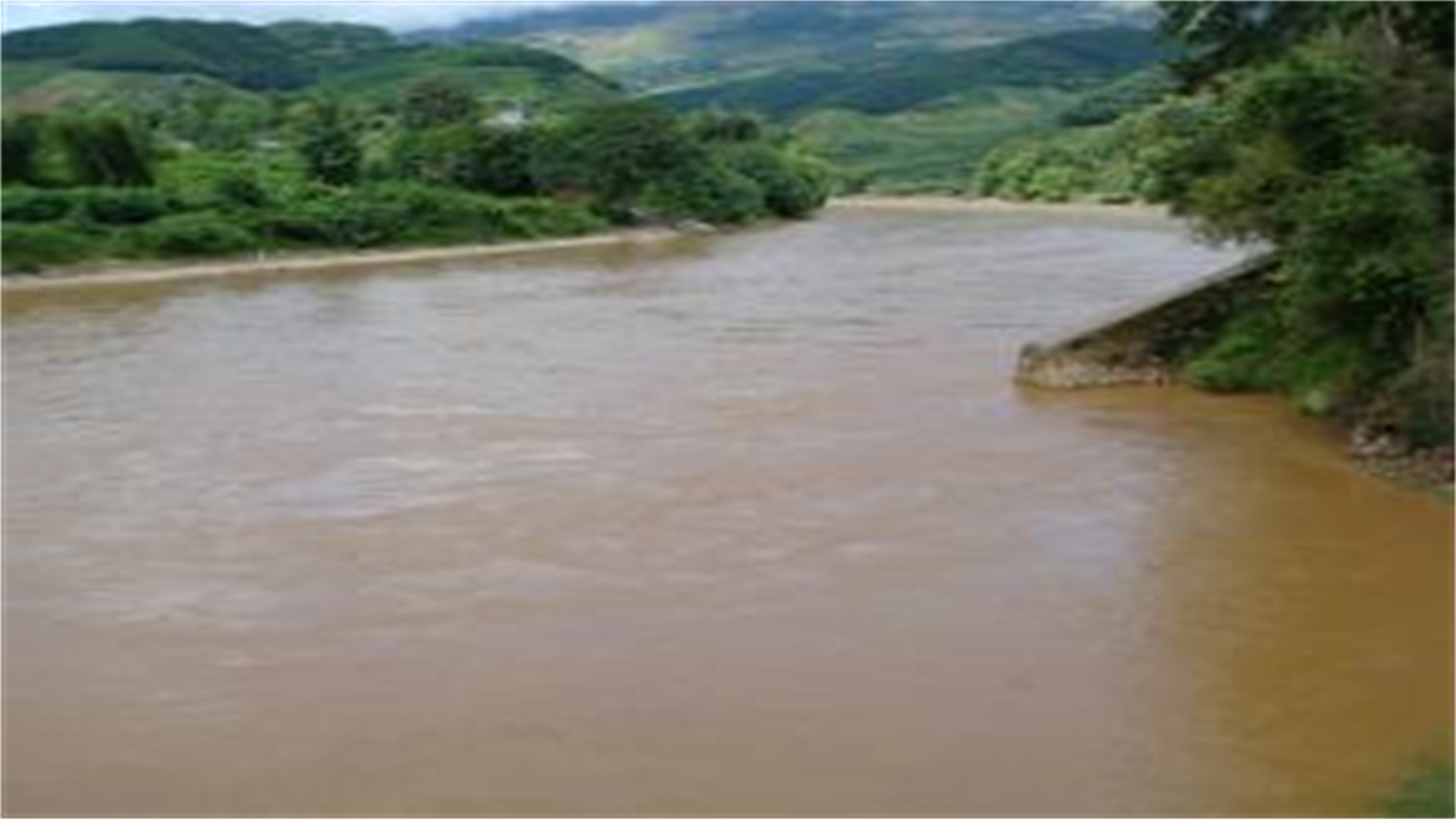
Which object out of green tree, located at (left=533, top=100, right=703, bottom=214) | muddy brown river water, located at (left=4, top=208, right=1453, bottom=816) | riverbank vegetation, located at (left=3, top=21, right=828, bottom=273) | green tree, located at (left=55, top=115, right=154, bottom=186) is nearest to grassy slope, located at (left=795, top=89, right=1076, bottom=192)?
riverbank vegetation, located at (left=3, top=21, right=828, bottom=273)

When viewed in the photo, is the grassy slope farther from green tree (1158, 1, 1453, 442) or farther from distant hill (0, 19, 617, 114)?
green tree (1158, 1, 1453, 442)

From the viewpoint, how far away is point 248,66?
95.1 meters

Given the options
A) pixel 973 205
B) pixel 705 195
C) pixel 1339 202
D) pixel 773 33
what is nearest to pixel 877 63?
pixel 773 33

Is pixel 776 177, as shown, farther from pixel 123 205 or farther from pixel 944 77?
pixel 944 77

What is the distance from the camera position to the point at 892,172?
8081cm

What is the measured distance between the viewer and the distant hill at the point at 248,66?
7838 centimetres

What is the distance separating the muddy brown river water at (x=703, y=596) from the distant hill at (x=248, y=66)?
53278 millimetres

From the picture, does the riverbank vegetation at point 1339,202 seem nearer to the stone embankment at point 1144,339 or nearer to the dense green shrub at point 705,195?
the stone embankment at point 1144,339

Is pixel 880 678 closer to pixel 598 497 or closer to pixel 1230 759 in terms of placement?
pixel 1230 759

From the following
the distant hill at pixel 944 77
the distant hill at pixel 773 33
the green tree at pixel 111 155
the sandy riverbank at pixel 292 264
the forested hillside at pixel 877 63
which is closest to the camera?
the green tree at pixel 111 155

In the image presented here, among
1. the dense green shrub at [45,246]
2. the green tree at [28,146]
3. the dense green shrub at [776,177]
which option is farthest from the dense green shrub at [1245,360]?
the dense green shrub at [776,177]

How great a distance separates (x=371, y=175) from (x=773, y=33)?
112m

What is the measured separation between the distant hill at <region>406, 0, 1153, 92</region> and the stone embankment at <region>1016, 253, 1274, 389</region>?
352 ft

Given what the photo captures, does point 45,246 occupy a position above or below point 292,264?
above
